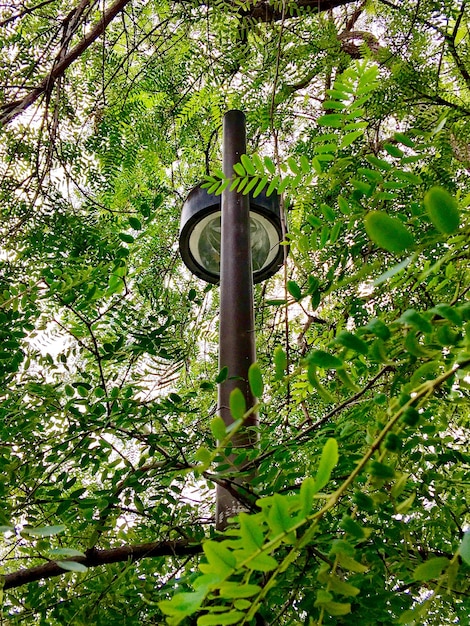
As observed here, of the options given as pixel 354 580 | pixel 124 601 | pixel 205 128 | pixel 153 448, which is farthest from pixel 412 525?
pixel 205 128

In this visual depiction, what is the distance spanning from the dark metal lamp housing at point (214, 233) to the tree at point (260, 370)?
86 millimetres

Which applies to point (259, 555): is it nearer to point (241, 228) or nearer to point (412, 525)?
point (412, 525)

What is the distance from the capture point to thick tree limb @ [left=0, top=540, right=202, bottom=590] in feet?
2.26

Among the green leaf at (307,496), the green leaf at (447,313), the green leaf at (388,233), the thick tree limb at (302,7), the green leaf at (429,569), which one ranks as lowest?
the green leaf at (429,569)

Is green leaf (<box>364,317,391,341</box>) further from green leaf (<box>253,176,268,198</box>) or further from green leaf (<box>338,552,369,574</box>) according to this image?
green leaf (<box>253,176,268,198</box>)

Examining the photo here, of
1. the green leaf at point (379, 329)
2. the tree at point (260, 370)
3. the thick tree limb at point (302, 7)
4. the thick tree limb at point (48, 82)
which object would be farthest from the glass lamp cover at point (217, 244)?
the green leaf at point (379, 329)

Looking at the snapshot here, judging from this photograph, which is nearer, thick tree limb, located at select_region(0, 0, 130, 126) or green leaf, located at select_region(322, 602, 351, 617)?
green leaf, located at select_region(322, 602, 351, 617)

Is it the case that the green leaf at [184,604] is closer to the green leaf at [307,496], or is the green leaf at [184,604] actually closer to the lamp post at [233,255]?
the green leaf at [307,496]

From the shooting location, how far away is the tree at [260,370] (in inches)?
12.9

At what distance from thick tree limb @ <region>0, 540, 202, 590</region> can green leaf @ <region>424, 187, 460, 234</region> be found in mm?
554

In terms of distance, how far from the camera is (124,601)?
0.76 meters

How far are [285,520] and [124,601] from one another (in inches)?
23.9

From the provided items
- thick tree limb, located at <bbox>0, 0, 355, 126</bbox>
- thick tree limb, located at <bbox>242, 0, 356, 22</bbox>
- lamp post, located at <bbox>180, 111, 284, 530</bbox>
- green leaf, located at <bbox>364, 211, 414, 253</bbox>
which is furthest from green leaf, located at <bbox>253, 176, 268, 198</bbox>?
thick tree limb, located at <bbox>242, 0, 356, 22</bbox>

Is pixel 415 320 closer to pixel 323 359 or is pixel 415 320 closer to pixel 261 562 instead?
pixel 323 359
